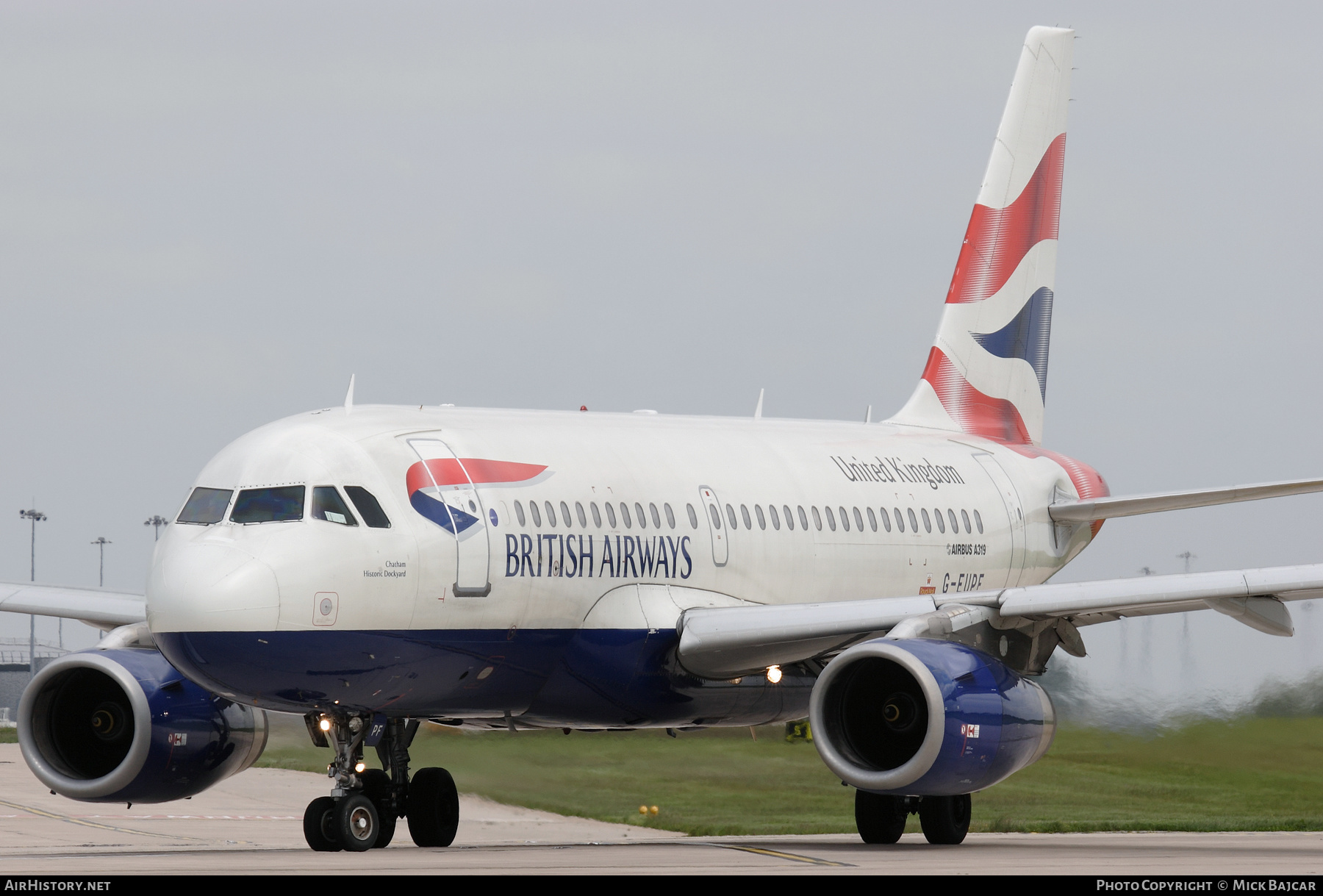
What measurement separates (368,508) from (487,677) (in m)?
2.19

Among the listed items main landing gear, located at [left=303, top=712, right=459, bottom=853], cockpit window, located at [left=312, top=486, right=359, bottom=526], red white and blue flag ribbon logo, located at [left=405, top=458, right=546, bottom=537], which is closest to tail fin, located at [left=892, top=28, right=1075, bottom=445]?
main landing gear, located at [left=303, top=712, right=459, bottom=853]

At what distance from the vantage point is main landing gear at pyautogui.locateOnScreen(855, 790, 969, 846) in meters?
21.9

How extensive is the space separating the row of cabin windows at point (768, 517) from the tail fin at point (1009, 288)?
291 centimetres

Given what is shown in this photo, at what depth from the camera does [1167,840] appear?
74.2 feet

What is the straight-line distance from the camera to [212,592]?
56.3ft

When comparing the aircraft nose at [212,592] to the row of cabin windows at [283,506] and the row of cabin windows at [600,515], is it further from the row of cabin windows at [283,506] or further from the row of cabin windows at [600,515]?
the row of cabin windows at [600,515]

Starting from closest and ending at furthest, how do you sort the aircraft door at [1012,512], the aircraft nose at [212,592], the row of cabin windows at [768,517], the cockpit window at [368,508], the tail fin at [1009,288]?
the aircraft nose at [212,592]
the cockpit window at [368,508]
the row of cabin windows at [768,517]
the aircraft door at [1012,512]
the tail fin at [1009,288]

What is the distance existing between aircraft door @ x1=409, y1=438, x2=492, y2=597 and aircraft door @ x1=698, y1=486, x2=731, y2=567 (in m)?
3.45

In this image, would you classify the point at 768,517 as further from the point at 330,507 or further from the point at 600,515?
the point at 330,507

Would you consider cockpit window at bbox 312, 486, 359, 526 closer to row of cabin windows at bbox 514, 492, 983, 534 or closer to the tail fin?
row of cabin windows at bbox 514, 492, 983, 534

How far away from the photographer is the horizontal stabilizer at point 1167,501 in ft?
77.1

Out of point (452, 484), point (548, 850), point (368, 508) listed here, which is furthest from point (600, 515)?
point (548, 850)

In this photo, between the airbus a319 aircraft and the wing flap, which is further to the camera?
the wing flap

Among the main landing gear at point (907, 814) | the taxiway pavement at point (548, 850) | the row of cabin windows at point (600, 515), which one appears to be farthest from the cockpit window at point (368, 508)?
the main landing gear at point (907, 814)
